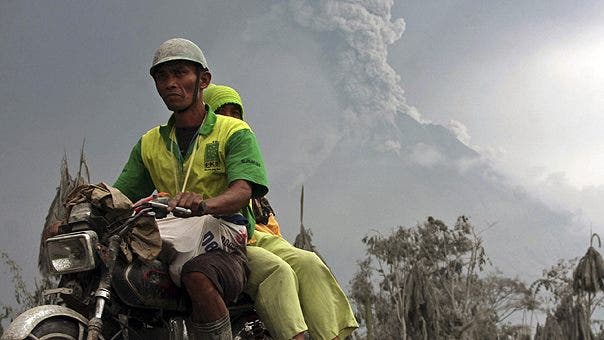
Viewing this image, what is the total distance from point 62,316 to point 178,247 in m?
Result: 0.51

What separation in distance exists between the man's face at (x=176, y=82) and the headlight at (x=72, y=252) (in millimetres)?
688

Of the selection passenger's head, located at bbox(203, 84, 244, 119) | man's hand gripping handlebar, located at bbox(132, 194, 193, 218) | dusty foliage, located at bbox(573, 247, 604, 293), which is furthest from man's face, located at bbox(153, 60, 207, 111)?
dusty foliage, located at bbox(573, 247, 604, 293)

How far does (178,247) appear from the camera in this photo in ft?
9.98

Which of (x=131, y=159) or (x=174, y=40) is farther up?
(x=174, y=40)

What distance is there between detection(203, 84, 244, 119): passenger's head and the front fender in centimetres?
188

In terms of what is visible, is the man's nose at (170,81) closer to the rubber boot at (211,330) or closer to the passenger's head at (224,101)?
the rubber boot at (211,330)

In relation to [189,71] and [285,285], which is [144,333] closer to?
[285,285]

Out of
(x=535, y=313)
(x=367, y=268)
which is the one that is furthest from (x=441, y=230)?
(x=535, y=313)

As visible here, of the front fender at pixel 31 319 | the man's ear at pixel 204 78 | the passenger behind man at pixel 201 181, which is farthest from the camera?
the man's ear at pixel 204 78

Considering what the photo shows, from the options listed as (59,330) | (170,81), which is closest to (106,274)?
(59,330)

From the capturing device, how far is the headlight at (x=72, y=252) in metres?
2.72

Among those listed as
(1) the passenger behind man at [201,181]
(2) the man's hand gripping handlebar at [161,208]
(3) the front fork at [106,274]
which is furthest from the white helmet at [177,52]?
(3) the front fork at [106,274]

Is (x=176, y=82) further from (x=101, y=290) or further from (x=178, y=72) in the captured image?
(x=101, y=290)

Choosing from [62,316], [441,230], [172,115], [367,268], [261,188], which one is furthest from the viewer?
[367,268]
